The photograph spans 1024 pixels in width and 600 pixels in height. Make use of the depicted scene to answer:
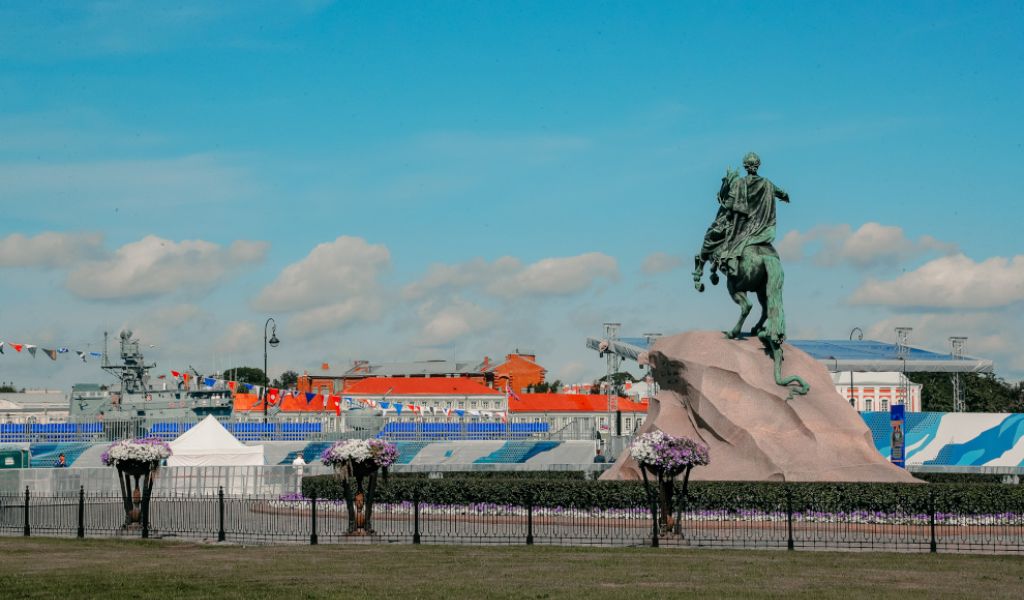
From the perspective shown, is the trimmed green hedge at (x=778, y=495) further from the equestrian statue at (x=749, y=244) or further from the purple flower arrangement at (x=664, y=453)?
the equestrian statue at (x=749, y=244)

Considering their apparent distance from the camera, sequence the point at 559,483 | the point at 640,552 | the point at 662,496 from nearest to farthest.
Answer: the point at 640,552, the point at 662,496, the point at 559,483

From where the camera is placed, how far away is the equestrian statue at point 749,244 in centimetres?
2927

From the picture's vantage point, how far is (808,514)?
959 inches

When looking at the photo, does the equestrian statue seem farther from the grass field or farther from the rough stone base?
the grass field

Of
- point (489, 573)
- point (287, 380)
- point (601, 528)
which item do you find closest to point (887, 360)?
point (601, 528)

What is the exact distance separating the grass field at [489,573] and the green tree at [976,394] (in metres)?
85.5

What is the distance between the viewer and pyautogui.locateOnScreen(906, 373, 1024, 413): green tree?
10481 cm

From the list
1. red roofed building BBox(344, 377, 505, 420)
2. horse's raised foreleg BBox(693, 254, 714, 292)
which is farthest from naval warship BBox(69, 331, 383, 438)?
red roofed building BBox(344, 377, 505, 420)

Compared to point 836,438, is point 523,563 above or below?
below

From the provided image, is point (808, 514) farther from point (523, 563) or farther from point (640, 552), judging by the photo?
point (523, 563)

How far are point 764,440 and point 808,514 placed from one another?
136 inches

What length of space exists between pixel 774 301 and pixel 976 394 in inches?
3307

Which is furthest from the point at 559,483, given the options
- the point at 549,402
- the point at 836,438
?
the point at 549,402

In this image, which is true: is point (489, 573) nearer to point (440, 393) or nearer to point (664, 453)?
point (664, 453)
